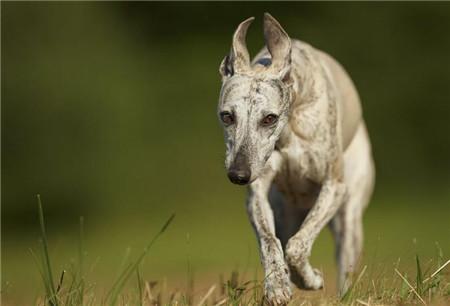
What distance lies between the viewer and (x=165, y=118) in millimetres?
20672

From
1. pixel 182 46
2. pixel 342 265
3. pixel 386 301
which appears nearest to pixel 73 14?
pixel 182 46

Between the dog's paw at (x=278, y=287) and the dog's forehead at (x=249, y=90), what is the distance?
0.89 m

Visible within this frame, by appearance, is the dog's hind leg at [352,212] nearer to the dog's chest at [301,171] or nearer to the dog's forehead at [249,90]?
the dog's chest at [301,171]

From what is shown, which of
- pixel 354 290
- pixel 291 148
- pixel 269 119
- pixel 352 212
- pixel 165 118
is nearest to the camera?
pixel 354 290

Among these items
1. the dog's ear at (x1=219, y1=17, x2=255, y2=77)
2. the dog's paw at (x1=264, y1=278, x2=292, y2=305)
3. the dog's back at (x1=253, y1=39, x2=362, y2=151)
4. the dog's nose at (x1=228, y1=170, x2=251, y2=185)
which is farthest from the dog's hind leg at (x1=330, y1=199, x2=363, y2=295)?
the dog's nose at (x1=228, y1=170, x2=251, y2=185)

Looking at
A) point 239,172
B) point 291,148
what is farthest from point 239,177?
point 291,148

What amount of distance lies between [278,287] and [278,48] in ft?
4.19

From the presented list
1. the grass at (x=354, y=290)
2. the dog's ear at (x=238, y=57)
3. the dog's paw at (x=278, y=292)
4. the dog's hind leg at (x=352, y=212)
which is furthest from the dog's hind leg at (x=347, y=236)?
the dog's ear at (x=238, y=57)

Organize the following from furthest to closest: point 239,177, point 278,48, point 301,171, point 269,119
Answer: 1. point 301,171
2. point 278,48
3. point 269,119
4. point 239,177

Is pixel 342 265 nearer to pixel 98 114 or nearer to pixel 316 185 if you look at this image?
pixel 316 185

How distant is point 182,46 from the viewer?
71.1 ft

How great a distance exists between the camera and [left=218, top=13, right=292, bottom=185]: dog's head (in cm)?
521

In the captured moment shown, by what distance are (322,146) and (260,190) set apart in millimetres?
469

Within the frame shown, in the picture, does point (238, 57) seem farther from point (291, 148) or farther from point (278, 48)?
point (291, 148)
